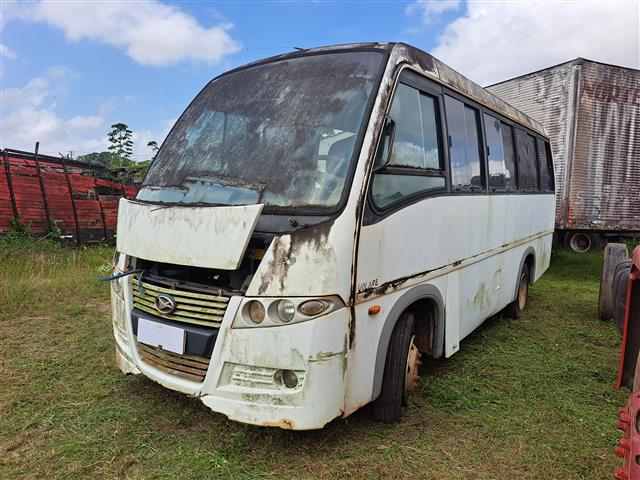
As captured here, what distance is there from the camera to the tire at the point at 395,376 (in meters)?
3.26

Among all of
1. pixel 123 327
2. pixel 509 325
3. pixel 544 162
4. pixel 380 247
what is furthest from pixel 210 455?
pixel 544 162

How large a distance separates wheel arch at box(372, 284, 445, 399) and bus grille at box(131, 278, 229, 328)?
1.01 m

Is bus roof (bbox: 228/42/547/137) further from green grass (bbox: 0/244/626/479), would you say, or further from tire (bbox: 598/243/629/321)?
tire (bbox: 598/243/629/321)

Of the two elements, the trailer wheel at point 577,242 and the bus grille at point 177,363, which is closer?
the bus grille at point 177,363

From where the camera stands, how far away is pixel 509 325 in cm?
618

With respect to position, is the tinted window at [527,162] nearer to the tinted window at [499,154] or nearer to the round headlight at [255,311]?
the tinted window at [499,154]

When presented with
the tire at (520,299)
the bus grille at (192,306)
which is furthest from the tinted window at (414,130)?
the tire at (520,299)

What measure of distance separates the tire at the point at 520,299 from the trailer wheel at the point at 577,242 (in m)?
5.47

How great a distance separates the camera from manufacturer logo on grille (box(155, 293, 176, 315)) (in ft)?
9.61

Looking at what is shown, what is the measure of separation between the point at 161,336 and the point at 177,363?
19 centimetres

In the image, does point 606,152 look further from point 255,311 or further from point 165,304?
point 165,304

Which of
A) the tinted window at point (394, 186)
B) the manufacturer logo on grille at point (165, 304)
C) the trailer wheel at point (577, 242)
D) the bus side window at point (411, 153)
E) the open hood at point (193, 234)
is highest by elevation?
the bus side window at point (411, 153)

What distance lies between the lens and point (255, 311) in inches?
106

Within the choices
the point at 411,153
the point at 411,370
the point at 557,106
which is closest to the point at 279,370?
the point at 411,370
